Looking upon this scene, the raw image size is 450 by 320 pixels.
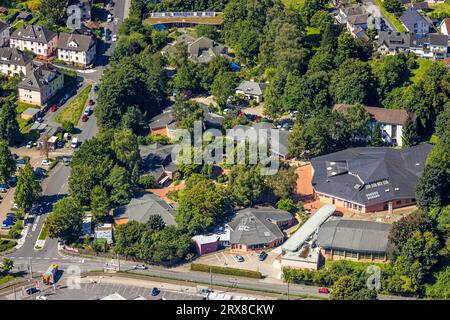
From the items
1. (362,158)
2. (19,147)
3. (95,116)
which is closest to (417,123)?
(362,158)

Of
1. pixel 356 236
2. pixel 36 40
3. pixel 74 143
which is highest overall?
pixel 36 40

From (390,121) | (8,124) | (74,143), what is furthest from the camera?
(74,143)

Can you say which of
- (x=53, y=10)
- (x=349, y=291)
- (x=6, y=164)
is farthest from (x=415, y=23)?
(x=6, y=164)

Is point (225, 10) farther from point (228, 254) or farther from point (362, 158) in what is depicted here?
point (228, 254)

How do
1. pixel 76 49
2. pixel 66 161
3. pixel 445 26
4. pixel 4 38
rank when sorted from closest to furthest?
pixel 66 161 < pixel 445 26 < pixel 76 49 < pixel 4 38

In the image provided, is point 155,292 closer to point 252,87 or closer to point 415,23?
point 252,87

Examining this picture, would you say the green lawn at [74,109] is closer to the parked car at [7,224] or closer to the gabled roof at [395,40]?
the parked car at [7,224]
